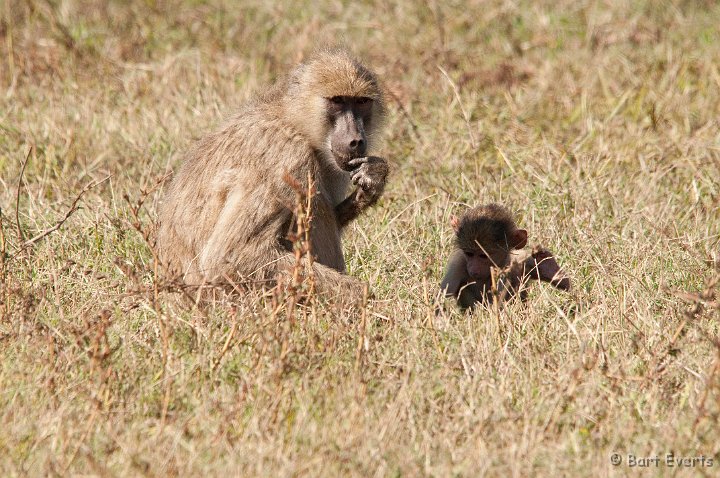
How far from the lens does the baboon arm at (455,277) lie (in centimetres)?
484

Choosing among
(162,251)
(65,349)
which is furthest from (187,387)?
(162,251)

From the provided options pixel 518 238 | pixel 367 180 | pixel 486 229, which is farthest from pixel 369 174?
pixel 518 238

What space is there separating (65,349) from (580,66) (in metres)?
5.14

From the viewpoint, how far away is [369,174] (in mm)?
4633

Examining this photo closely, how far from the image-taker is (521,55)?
8.28m

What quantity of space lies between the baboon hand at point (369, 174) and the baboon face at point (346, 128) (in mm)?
39

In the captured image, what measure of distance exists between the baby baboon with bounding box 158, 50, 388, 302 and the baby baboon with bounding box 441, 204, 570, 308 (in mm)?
456

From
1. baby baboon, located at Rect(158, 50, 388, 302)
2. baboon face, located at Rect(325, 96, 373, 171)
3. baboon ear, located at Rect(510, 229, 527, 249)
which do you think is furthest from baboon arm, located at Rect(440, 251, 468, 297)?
baboon face, located at Rect(325, 96, 373, 171)

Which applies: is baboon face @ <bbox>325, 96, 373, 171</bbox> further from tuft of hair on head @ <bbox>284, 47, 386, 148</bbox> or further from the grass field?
the grass field

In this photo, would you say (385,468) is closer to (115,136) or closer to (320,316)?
(320,316)

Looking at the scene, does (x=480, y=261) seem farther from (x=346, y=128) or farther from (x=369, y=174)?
(x=346, y=128)

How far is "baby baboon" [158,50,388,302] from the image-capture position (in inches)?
174

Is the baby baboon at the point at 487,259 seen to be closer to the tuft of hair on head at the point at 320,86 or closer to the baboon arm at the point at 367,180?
the baboon arm at the point at 367,180

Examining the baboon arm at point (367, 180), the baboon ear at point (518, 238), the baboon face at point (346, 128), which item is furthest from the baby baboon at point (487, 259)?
the baboon face at point (346, 128)
